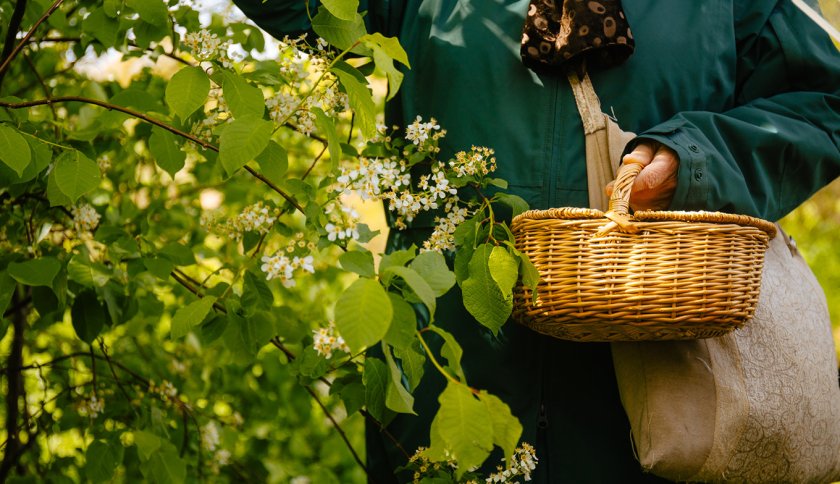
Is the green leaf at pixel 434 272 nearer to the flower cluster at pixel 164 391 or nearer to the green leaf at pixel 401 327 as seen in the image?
the green leaf at pixel 401 327

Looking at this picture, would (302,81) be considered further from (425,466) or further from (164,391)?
(164,391)

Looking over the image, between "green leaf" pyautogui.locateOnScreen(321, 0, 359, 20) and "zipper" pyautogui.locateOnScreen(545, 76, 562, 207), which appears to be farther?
"zipper" pyautogui.locateOnScreen(545, 76, 562, 207)

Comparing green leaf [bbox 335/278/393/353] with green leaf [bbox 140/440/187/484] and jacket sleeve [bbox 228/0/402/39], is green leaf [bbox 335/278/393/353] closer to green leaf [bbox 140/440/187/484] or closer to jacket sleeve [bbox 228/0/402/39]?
green leaf [bbox 140/440/187/484]

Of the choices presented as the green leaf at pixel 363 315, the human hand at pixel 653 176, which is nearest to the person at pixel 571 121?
the human hand at pixel 653 176

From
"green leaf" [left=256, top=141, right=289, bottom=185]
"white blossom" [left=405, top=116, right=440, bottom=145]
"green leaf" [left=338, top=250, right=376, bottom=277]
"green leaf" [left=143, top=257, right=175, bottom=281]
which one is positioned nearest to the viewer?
"green leaf" [left=338, top=250, right=376, bottom=277]

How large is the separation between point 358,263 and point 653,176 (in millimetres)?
614

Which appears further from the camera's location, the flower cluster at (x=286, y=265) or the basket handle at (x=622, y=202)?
the basket handle at (x=622, y=202)

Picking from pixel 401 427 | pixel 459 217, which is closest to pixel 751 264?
pixel 459 217

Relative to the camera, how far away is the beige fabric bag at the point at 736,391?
1.43 metres

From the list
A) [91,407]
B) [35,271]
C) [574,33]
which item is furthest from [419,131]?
[91,407]

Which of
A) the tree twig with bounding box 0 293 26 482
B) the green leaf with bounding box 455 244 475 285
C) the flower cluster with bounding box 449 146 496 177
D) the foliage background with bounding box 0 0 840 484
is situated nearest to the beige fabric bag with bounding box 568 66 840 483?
the flower cluster with bounding box 449 146 496 177

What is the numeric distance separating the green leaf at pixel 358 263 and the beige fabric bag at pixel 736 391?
63 cm

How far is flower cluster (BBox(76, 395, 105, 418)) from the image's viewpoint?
5.86ft

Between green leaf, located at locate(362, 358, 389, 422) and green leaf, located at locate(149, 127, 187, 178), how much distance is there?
19.2 inches
